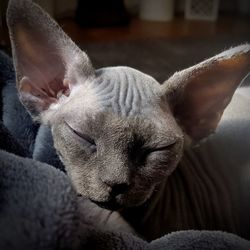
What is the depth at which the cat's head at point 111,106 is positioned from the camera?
707 millimetres

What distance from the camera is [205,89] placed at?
2.77 ft

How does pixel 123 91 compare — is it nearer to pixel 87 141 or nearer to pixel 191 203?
pixel 87 141

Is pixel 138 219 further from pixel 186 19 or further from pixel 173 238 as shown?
pixel 186 19

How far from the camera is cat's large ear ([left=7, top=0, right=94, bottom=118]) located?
80 centimetres

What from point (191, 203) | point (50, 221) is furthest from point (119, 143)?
point (191, 203)

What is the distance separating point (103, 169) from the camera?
2.27ft

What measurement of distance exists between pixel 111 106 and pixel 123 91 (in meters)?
0.05

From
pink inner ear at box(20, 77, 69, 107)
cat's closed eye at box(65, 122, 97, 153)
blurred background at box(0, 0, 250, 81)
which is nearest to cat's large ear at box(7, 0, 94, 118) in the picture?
pink inner ear at box(20, 77, 69, 107)

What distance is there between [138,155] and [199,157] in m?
0.28

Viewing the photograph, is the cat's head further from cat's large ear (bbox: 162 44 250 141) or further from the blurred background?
the blurred background

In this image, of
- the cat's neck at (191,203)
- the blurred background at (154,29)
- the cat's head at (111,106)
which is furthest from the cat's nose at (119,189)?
the blurred background at (154,29)

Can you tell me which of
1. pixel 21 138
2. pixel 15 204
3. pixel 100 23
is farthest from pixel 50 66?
pixel 100 23

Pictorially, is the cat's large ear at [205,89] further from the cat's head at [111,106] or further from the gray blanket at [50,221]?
the gray blanket at [50,221]

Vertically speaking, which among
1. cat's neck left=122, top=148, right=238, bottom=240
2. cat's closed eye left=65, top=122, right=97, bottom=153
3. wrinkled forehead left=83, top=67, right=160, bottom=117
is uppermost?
wrinkled forehead left=83, top=67, right=160, bottom=117
